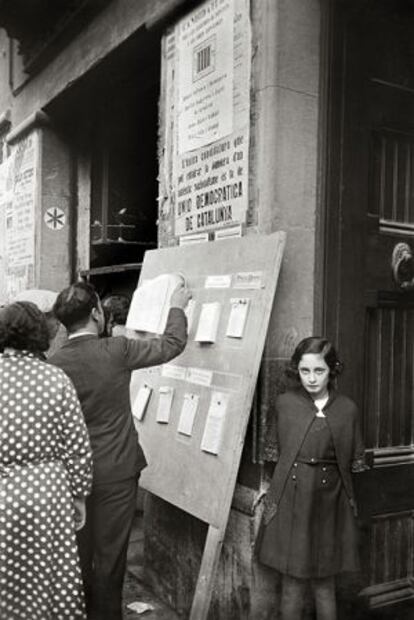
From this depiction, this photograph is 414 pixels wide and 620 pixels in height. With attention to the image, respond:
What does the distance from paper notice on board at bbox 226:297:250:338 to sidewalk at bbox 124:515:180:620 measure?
1.68 metres

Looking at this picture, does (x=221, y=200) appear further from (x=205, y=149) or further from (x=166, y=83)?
(x=166, y=83)

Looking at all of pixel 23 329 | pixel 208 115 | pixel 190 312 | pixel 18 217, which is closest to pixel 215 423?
pixel 190 312

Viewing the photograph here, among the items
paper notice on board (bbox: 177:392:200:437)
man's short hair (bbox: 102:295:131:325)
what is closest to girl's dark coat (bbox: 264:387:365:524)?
paper notice on board (bbox: 177:392:200:437)

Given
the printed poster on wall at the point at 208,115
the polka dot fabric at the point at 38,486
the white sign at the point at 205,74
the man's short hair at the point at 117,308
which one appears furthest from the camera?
the man's short hair at the point at 117,308

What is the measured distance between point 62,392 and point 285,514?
3.52 ft

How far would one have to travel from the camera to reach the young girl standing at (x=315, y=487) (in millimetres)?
2793

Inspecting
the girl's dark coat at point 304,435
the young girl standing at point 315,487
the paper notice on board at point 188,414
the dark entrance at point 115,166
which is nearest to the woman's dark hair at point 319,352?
the young girl standing at point 315,487

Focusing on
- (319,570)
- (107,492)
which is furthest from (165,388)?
(319,570)

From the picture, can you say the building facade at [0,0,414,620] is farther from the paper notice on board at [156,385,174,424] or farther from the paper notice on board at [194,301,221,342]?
the paper notice on board at [156,385,174,424]

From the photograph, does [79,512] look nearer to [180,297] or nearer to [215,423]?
[215,423]

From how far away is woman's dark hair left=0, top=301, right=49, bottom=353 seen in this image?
2.62 m

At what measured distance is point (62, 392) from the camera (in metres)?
2.62

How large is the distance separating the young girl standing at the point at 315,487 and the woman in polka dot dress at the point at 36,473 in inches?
33.0

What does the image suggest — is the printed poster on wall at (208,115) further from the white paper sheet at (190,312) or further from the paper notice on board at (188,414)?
the paper notice on board at (188,414)
